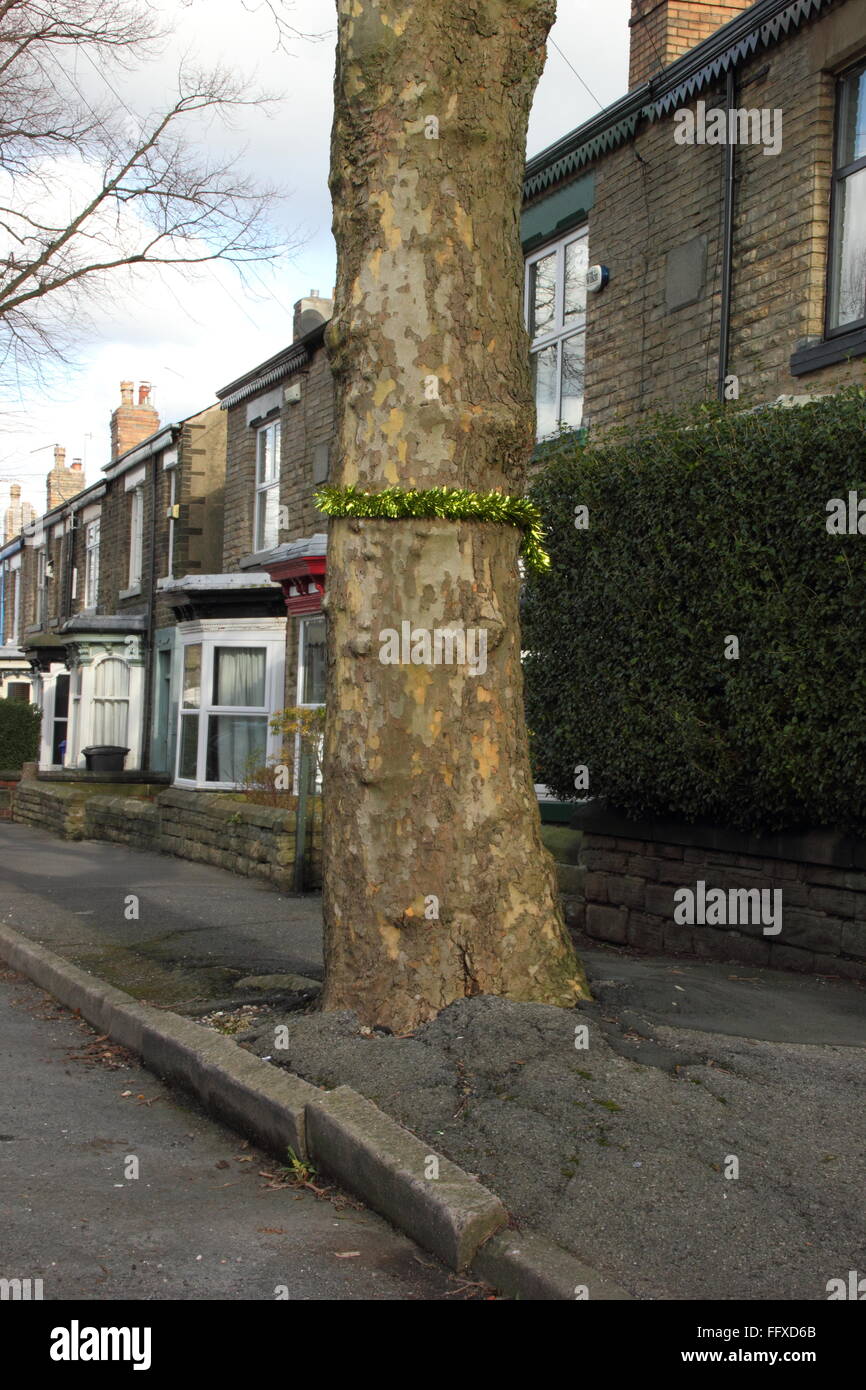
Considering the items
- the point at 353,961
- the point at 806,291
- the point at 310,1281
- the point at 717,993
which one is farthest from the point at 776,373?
the point at 310,1281

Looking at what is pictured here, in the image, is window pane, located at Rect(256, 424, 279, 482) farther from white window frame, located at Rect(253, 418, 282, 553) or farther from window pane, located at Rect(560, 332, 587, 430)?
window pane, located at Rect(560, 332, 587, 430)

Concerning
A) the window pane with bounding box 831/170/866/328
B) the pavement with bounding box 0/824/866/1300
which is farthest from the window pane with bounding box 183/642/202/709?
the pavement with bounding box 0/824/866/1300

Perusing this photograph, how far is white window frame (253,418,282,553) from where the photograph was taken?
68.2ft

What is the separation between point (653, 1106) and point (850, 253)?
24.4 ft

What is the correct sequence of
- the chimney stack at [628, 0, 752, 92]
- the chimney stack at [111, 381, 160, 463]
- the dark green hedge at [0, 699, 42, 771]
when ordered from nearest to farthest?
the chimney stack at [628, 0, 752, 92] → the dark green hedge at [0, 699, 42, 771] → the chimney stack at [111, 381, 160, 463]

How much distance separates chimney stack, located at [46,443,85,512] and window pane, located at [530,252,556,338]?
34.3m

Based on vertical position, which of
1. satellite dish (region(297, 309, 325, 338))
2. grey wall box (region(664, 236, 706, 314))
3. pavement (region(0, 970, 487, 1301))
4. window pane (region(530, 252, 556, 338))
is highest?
satellite dish (region(297, 309, 325, 338))

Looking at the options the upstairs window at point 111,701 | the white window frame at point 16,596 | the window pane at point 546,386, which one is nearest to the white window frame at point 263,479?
the upstairs window at point 111,701

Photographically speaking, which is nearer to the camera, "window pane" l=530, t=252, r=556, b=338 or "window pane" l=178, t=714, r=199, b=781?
"window pane" l=530, t=252, r=556, b=338

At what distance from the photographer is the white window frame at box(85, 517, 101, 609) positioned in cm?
3088

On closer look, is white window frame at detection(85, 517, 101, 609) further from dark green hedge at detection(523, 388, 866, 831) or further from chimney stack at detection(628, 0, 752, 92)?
dark green hedge at detection(523, 388, 866, 831)

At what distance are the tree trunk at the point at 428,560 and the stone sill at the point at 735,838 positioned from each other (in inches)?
89.3

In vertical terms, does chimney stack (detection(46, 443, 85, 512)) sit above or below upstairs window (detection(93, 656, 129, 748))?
above

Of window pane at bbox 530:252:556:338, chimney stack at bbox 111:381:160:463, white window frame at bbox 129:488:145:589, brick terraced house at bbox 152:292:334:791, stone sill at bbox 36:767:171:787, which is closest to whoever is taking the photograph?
window pane at bbox 530:252:556:338
